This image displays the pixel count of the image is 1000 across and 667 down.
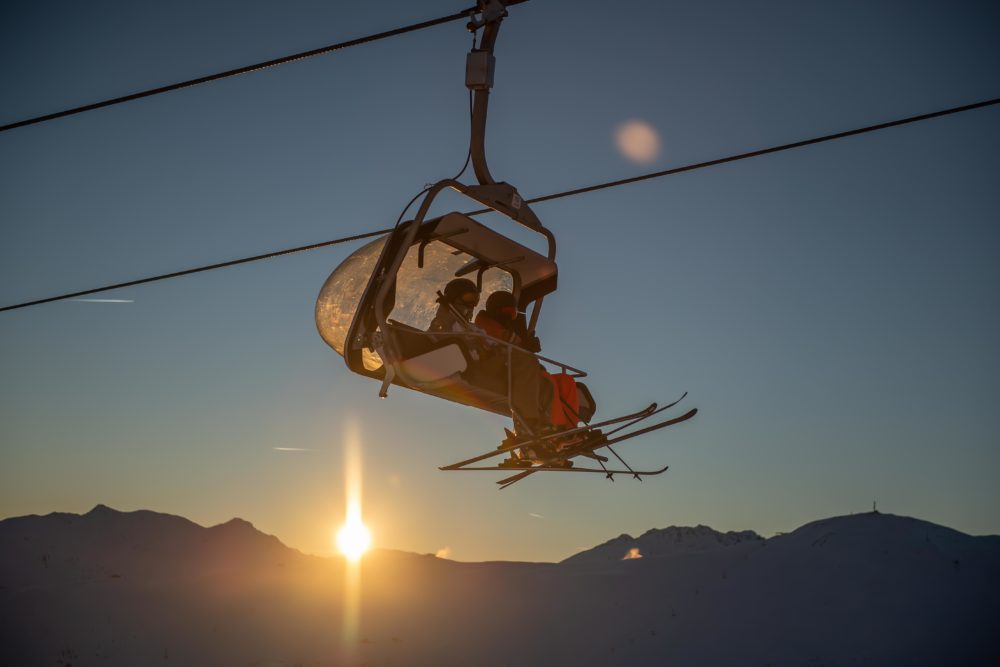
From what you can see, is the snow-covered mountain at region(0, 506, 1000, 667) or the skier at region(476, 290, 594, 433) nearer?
the skier at region(476, 290, 594, 433)

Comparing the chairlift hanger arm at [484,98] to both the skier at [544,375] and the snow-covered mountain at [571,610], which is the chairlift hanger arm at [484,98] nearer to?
the skier at [544,375]

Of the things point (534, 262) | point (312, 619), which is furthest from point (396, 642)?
point (534, 262)

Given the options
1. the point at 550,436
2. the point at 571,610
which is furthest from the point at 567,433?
the point at 571,610

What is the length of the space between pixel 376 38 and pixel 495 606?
102m

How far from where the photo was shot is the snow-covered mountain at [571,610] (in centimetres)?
8612

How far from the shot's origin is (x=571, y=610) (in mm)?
99000

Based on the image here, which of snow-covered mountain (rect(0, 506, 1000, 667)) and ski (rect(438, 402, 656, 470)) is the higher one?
snow-covered mountain (rect(0, 506, 1000, 667))

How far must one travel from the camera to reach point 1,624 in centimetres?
11119

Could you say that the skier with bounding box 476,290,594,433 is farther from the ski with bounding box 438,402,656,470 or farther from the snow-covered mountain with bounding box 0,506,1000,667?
the snow-covered mountain with bounding box 0,506,1000,667

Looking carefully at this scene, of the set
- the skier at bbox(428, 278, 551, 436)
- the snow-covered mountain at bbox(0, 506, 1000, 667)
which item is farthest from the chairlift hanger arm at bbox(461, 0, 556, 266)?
the snow-covered mountain at bbox(0, 506, 1000, 667)

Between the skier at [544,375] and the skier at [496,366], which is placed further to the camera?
the skier at [544,375]

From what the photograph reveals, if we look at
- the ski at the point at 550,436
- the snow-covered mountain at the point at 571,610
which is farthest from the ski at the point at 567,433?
the snow-covered mountain at the point at 571,610

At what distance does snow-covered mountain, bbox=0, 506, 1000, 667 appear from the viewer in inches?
3391

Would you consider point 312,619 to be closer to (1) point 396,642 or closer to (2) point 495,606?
(1) point 396,642
